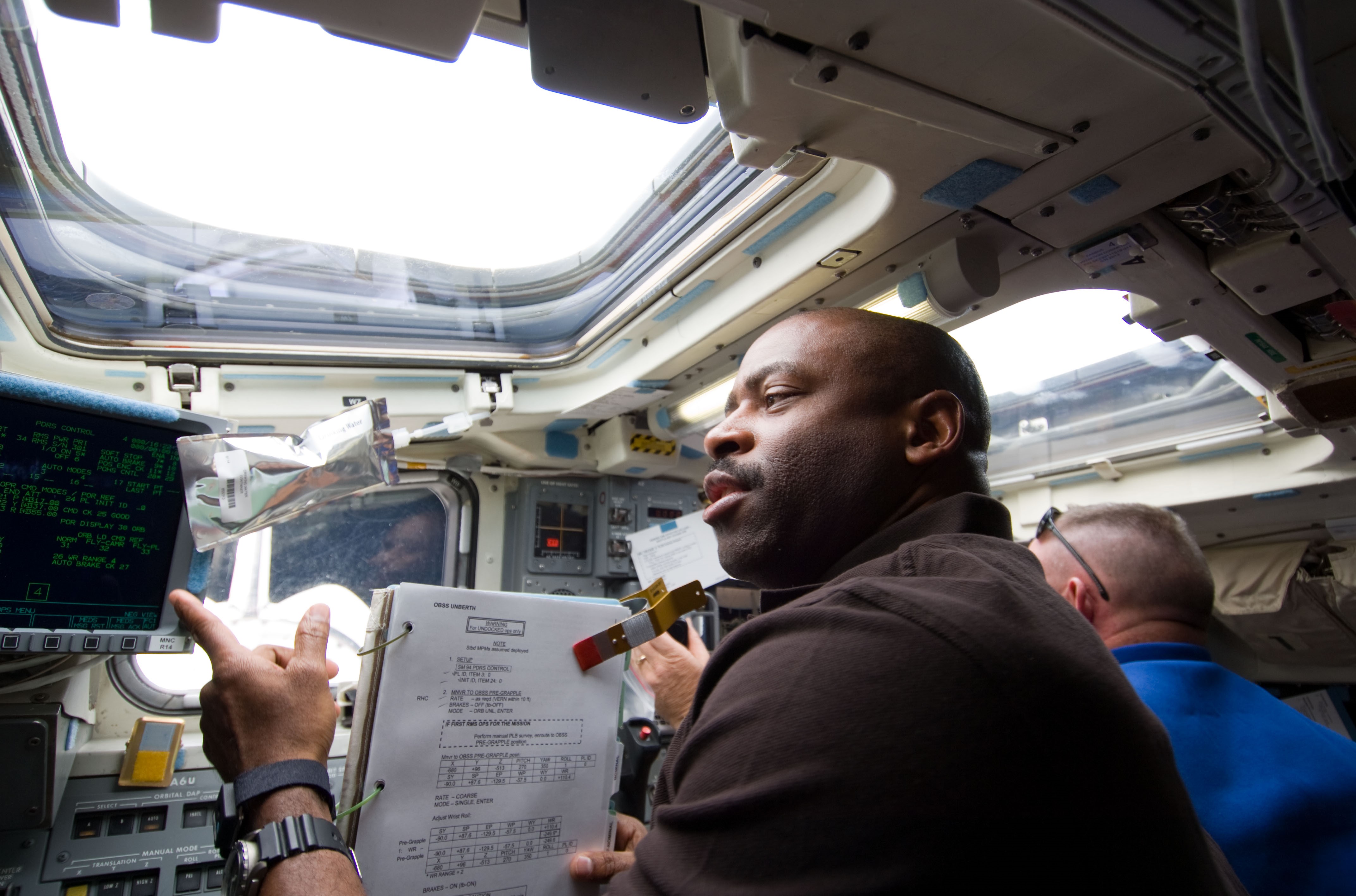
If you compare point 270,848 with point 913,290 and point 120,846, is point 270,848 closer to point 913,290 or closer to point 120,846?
point 120,846

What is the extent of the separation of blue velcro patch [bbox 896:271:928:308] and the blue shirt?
1040mm

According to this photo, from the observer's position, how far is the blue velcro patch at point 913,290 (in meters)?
2.06

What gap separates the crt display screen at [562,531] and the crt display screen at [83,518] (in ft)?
5.98

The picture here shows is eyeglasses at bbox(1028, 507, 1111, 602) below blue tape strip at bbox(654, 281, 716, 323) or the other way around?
below

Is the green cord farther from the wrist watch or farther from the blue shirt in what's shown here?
the blue shirt

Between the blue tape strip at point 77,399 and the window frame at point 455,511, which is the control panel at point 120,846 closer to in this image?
the blue tape strip at point 77,399

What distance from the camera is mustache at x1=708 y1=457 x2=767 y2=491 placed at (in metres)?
1.35

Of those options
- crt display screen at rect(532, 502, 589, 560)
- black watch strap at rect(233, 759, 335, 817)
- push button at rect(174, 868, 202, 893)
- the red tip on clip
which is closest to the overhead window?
crt display screen at rect(532, 502, 589, 560)

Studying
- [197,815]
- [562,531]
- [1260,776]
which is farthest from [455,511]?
[1260,776]

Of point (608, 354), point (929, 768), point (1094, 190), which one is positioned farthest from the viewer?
point (608, 354)

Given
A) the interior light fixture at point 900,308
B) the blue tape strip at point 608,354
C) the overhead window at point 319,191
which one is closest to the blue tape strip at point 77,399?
the overhead window at point 319,191

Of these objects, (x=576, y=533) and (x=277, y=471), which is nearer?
(x=277, y=471)

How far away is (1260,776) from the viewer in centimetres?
186

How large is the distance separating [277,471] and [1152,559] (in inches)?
99.9
